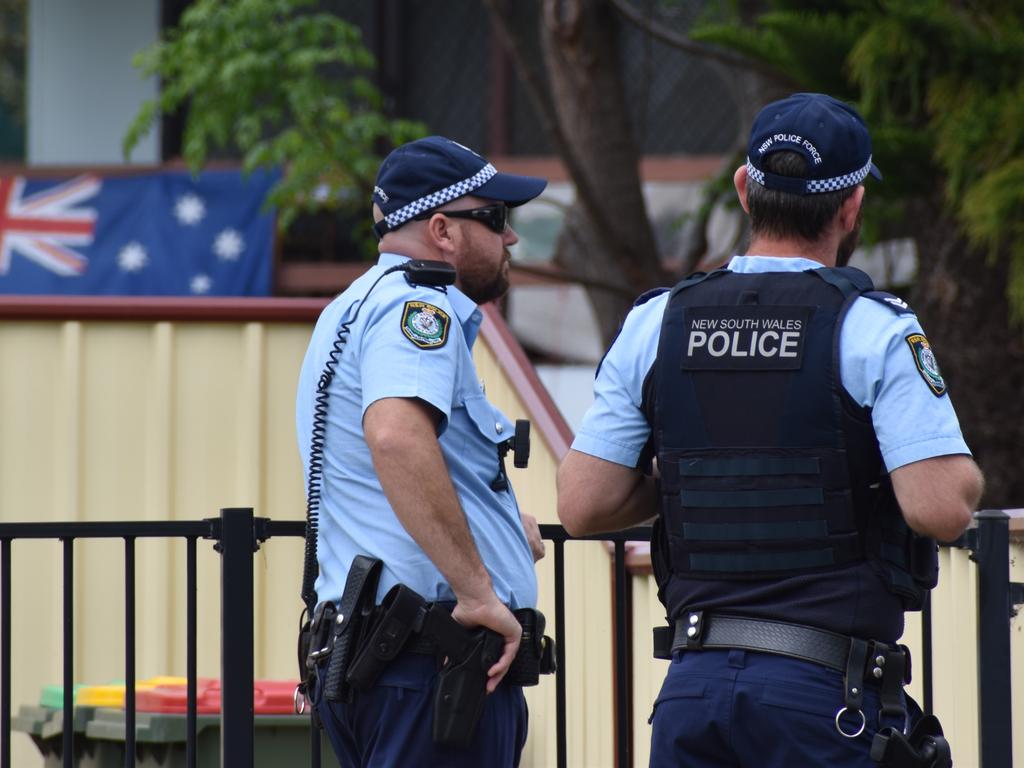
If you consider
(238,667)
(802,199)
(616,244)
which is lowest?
(238,667)

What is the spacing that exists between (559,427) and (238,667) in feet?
7.35

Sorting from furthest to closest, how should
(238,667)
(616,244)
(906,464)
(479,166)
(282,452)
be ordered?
(616,244)
(282,452)
(238,667)
(479,166)
(906,464)

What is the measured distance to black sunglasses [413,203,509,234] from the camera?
3.19m

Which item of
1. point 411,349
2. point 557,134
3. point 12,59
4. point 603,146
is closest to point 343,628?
point 411,349

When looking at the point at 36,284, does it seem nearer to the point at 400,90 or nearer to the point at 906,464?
the point at 400,90

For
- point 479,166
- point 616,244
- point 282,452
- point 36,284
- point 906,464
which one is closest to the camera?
point 906,464

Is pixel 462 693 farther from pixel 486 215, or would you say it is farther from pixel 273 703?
pixel 273 703

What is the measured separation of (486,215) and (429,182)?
0.15 meters

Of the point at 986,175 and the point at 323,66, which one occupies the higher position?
the point at 323,66

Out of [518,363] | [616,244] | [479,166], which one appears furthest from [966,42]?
[479,166]

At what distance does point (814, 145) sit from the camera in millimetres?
2602

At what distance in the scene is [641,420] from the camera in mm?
2697

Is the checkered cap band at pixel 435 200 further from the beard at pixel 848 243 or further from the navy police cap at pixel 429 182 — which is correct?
the beard at pixel 848 243

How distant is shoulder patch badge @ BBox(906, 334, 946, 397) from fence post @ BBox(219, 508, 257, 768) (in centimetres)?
186
